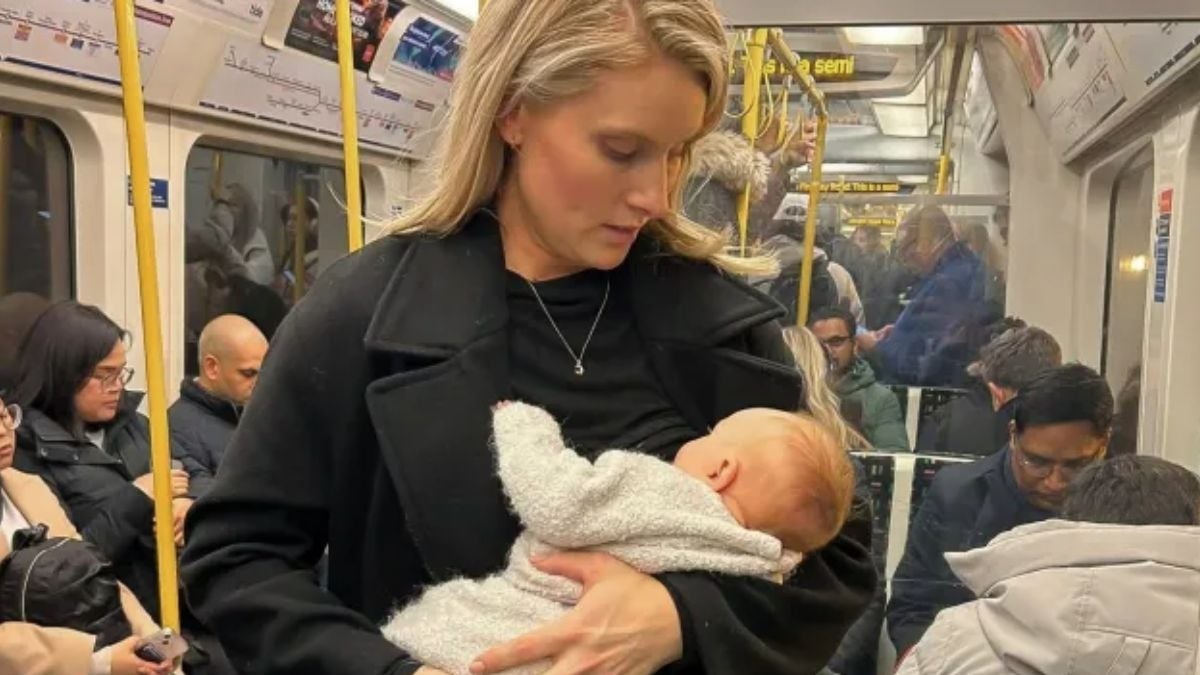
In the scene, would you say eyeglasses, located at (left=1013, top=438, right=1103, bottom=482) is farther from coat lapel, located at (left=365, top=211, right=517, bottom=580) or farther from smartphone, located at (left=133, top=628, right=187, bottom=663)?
coat lapel, located at (left=365, top=211, right=517, bottom=580)

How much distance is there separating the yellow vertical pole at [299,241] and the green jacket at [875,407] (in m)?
3.16

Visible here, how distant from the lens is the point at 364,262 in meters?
1.19

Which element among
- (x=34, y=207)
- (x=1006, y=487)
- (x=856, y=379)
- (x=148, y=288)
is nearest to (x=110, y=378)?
(x=34, y=207)

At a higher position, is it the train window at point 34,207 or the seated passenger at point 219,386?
the train window at point 34,207

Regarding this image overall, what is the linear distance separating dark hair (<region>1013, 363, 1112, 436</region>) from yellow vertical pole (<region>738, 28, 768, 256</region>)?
1002 millimetres

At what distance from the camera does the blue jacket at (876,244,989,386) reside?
12.6ft

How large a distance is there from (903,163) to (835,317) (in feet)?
1.86

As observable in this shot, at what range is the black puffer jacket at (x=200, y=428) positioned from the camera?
3.91 metres

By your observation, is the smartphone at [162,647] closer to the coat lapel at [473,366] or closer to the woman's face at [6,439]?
the woman's face at [6,439]

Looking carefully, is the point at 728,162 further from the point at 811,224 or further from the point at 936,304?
the point at 936,304

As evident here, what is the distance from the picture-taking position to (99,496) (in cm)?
335

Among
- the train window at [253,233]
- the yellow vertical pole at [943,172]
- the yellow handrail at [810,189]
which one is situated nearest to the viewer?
the yellow handrail at [810,189]

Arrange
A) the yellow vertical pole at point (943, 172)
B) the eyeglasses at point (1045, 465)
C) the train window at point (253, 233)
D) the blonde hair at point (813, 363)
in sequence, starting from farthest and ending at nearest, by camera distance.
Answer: the train window at point (253, 233), the yellow vertical pole at point (943, 172), the eyeglasses at point (1045, 465), the blonde hair at point (813, 363)

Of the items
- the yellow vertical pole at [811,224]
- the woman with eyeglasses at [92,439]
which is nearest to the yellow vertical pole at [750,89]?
the yellow vertical pole at [811,224]
